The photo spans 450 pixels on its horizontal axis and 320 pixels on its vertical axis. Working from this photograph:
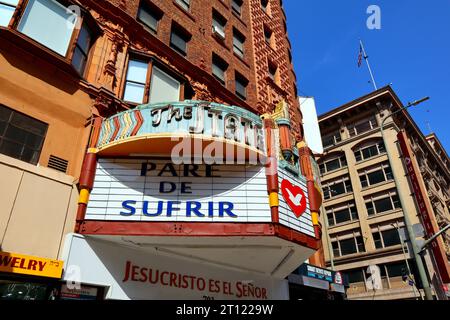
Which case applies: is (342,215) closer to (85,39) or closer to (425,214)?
(425,214)

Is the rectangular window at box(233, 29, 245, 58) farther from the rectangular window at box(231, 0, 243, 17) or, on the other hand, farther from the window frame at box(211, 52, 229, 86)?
the window frame at box(211, 52, 229, 86)

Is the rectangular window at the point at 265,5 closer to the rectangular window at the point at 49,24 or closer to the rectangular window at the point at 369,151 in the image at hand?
the rectangular window at the point at 49,24

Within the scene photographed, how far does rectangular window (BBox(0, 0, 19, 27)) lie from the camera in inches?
443

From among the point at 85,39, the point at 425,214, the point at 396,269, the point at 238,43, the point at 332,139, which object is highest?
the point at 332,139

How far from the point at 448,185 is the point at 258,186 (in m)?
76.8

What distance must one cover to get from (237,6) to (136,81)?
15.8 meters

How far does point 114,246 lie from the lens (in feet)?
36.4

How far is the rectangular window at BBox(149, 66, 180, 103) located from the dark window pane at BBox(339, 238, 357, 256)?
4401 cm

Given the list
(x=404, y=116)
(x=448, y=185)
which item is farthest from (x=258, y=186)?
(x=448, y=185)

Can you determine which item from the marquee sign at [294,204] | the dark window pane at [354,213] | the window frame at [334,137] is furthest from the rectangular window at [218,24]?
the window frame at [334,137]

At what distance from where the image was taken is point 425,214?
4334cm

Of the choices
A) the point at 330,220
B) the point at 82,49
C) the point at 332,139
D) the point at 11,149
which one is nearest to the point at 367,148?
the point at 332,139
